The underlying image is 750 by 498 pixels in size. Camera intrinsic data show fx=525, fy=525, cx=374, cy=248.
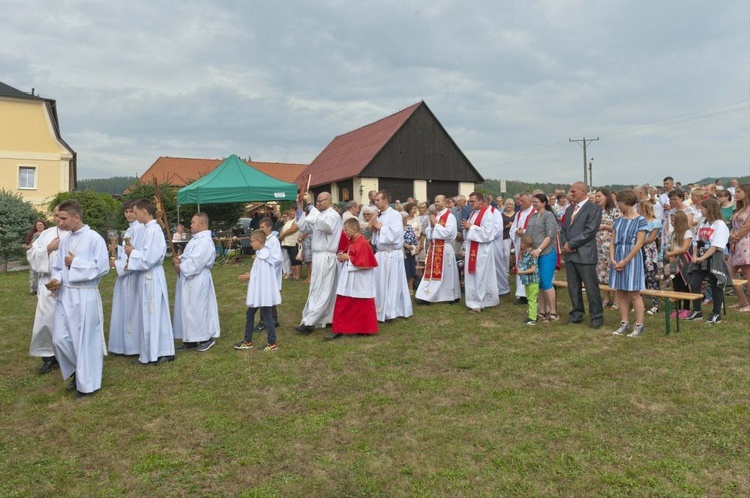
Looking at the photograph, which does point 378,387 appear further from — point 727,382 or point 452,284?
point 452,284

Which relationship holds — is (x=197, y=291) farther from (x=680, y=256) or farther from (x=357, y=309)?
(x=680, y=256)

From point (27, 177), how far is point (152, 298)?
28799mm

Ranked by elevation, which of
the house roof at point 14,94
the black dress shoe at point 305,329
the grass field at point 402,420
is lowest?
the grass field at point 402,420

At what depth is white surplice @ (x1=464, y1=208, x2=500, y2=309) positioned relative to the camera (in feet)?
27.8

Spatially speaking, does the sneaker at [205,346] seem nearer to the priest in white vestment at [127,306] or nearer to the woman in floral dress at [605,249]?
the priest in white vestment at [127,306]

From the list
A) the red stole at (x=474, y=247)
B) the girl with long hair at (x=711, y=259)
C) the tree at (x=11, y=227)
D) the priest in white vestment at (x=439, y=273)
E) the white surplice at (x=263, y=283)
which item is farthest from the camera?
the tree at (x=11, y=227)

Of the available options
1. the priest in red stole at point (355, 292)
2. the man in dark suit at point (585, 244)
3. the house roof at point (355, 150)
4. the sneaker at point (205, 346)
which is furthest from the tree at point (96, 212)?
the man in dark suit at point (585, 244)

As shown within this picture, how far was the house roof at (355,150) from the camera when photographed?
35125mm

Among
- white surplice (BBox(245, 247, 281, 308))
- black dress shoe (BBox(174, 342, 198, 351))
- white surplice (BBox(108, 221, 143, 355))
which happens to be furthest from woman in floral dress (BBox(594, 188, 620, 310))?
white surplice (BBox(108, 221, 143, 355))

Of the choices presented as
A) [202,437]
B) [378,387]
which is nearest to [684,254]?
[378,387]

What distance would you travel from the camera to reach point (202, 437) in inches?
155

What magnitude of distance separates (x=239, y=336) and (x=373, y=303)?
1881 millimetres

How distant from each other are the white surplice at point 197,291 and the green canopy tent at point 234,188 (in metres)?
9.10

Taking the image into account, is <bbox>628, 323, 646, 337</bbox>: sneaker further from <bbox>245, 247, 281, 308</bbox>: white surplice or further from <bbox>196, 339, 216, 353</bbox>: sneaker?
<bbox>196, 339, 216, 353</bbox>: sneaker
